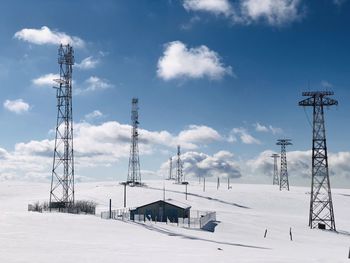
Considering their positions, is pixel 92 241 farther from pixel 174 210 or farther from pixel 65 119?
pixel 65 119

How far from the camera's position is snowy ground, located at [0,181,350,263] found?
18.7 meters

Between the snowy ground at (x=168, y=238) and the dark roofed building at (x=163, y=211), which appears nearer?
the snowy ground at (x=168, y=238)

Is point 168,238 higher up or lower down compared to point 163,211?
lower down

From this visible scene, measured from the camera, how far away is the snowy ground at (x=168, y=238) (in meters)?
18.7

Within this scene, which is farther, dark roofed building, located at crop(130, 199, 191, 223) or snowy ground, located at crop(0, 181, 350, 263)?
dark roofed building, located at crop(130, 199, 191, 223)

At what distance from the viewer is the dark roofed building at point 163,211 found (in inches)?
1884

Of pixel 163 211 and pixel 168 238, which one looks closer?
pixel 168 238

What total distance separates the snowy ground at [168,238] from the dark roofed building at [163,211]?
4682 millimetres

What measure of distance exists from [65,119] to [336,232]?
33.8 metres

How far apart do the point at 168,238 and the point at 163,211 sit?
765 inches

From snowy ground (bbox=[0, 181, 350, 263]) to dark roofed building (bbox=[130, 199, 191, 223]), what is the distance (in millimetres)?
4682

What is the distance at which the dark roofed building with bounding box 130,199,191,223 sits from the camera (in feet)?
157

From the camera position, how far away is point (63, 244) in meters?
21.0

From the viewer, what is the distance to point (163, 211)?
4856cm
